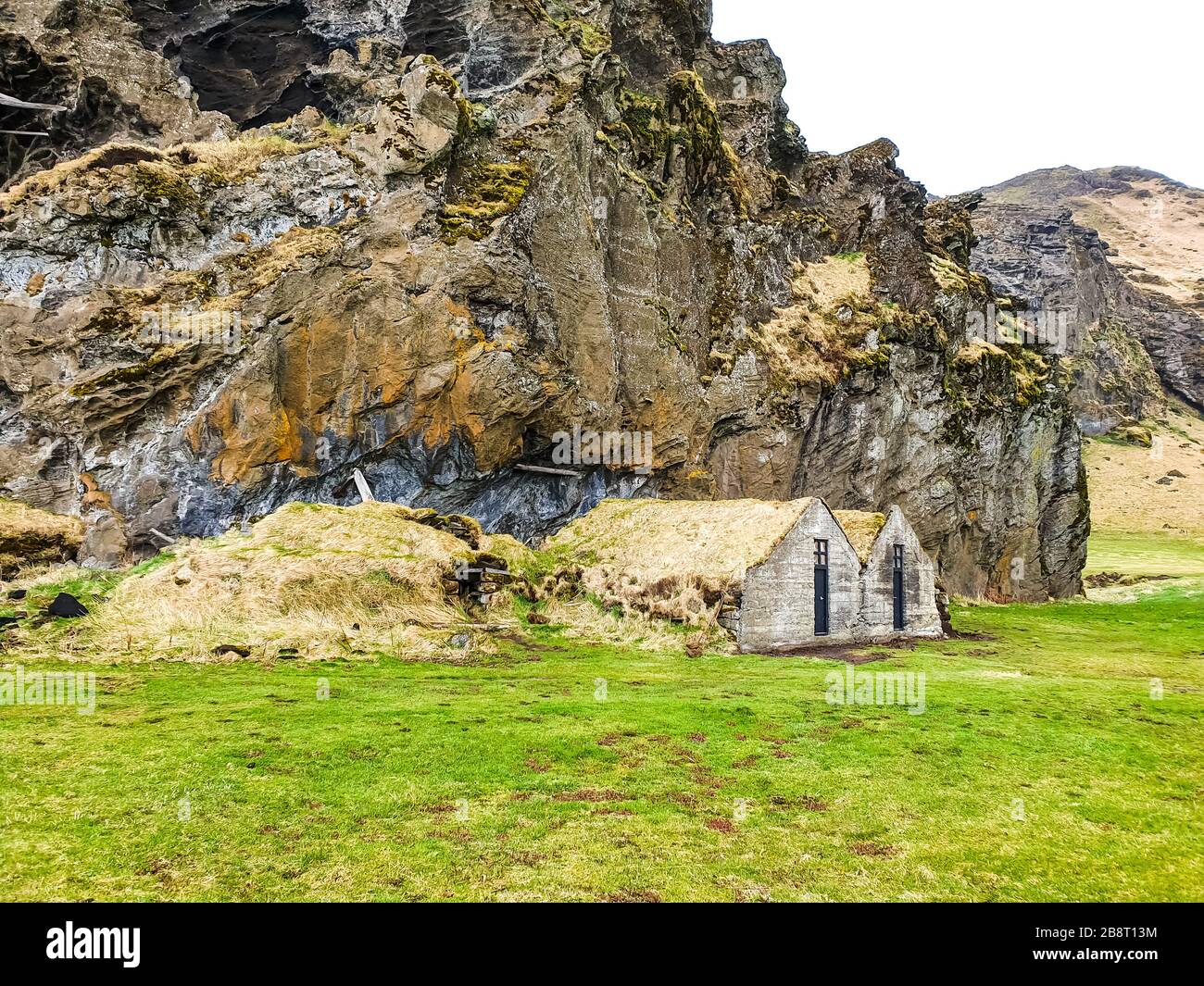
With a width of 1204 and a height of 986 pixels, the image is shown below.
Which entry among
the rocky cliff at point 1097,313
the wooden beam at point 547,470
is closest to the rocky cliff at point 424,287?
the wooden beam at point 547,470

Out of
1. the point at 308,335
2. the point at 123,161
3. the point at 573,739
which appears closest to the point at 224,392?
the point at 308,335

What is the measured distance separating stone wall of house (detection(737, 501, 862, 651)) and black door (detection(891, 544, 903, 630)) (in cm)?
300

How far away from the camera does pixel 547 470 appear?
131 feet

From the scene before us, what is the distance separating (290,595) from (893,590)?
79.7 ft

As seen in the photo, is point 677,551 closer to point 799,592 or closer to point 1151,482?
point 799,592

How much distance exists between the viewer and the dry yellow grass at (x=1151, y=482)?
107 metres

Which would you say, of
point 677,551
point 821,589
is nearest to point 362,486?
point 677,551

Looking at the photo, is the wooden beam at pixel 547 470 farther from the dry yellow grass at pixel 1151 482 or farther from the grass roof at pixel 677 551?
the dry yellow grass at pixel 1151 482

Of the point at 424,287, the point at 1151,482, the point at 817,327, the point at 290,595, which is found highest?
the point at 817,327

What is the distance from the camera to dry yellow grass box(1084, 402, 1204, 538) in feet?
352

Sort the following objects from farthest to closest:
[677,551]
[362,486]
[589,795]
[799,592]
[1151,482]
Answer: [1151,482] → [362,486] → [677,551] → [799,592] → [589,795]

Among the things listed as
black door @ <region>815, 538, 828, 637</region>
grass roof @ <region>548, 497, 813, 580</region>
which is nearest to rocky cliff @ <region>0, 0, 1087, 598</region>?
grass roof @ <region>548, 497, 813, 580</region>

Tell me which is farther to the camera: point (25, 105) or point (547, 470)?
point (547, 470)

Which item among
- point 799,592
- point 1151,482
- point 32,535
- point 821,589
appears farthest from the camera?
point 1151,482
